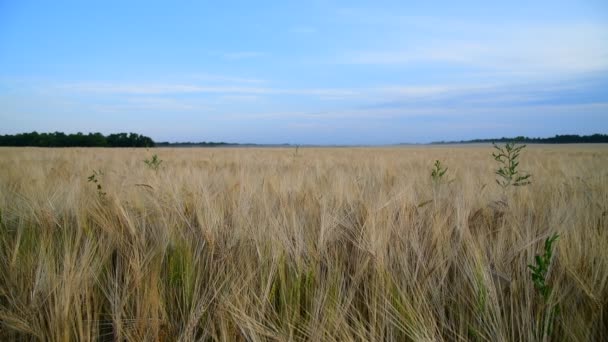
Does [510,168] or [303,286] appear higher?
[510,168]

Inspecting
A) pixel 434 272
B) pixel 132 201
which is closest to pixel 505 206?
pixel 434 272

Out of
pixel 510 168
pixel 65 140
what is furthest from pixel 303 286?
pixel 65 140

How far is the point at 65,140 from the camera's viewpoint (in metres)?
50.8

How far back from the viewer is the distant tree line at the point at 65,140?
49719 mm

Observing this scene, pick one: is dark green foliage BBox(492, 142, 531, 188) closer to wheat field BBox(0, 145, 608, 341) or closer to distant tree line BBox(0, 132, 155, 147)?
wheat field BBox(0, 145, 608, 341)

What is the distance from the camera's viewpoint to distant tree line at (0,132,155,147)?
163ft

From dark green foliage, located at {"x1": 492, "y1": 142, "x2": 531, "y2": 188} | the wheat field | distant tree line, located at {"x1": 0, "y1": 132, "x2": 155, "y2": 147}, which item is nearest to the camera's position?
the wheat field

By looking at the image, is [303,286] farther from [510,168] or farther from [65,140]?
[65,140]

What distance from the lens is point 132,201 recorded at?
2.12m

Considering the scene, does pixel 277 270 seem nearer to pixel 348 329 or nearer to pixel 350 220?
pixel 348 329

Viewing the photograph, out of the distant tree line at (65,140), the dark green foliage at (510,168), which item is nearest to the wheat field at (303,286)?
the dark green foliage at (510,168)

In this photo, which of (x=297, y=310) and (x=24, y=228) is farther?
(x=24, y=228)

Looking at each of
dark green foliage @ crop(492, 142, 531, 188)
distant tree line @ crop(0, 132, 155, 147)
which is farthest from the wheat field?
distant tree line @ crop(0, 132, 155, 147)

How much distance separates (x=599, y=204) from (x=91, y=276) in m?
2.65
